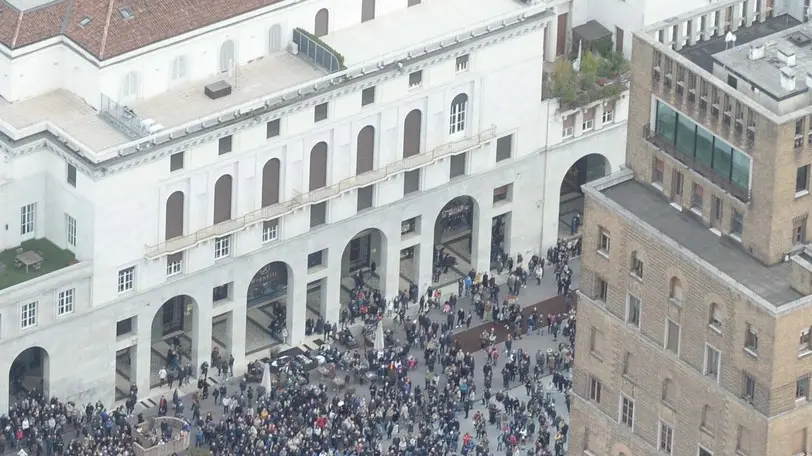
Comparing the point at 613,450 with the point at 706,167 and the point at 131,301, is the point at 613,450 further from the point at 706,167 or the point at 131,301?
the point at 131,301

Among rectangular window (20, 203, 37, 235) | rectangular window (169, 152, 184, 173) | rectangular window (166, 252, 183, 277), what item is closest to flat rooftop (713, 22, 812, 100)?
rectangular window (169, 152, 184, 173)

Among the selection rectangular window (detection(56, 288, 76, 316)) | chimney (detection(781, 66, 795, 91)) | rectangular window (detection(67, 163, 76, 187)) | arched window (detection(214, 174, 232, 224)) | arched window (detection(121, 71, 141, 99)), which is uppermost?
arched window (detection(121, 71, 141, 99))

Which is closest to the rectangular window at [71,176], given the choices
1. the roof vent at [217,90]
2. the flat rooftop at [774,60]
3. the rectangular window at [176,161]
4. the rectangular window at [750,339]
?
the rectangular window at [176,161]

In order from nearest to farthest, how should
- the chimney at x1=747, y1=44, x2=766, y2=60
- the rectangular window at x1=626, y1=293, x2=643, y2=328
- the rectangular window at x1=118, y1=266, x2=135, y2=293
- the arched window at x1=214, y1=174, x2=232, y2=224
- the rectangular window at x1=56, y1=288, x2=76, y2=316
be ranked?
the chimney at x1=747, y1=44, x2=766, y2=60 < the rectangular window at x1=626, y1=293, x2=643, y2=328 < the rectangular window at x1=56, y1=288, x2=76, y2=316 < the rectangular window at x1=118, y1=266, x2=135, y2=293 < the arched window at x1=214, y1=174, x2=232, y2=224

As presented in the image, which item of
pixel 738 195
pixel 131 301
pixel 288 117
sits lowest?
pixel 738 195

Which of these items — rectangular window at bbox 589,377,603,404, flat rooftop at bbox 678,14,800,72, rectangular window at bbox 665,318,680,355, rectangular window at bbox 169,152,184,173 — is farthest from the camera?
rectangular window at bbox 169,152,184,173

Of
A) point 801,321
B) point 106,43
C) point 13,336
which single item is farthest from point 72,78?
point 801,321

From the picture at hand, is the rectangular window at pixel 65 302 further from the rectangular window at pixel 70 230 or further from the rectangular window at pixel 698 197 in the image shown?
the rectangular window at pixel 698 197

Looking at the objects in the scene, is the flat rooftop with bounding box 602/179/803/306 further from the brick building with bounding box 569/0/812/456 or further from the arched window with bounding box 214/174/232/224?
the arched window with bounding box 214/174/232/224

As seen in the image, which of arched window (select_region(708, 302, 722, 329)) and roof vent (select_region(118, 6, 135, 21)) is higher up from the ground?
roof vent (select_region(118, 6, 135, 21))
